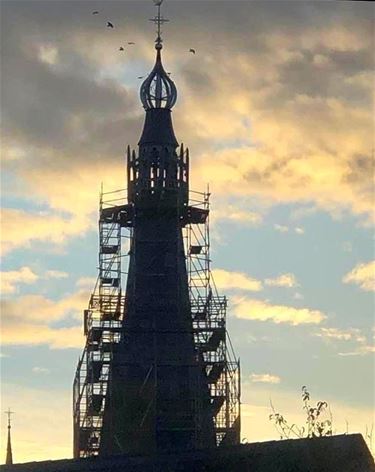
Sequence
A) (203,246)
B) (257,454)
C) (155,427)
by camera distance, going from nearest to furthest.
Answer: (257,454)
(155,427)
(203,246)

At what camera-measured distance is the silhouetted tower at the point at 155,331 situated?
298 ft

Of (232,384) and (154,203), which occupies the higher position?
(154,203)

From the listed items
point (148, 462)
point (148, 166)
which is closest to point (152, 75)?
point (148, 166)

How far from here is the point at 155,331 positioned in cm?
9312

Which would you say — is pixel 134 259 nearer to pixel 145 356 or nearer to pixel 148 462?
pixel 145 356

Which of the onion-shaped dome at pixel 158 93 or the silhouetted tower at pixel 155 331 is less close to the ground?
the onion-shaped dome at pixel 158 93

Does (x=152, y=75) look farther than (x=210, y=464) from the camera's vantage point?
Yes

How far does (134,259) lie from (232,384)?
743cm

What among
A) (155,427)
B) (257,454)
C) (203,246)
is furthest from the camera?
(203,246)

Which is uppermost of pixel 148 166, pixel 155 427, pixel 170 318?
pixel 148 166

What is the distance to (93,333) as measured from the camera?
9369cm

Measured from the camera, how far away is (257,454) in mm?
65812

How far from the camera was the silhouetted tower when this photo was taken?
9081 cm

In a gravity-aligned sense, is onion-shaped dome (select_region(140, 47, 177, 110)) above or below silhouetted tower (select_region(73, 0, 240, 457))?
above
